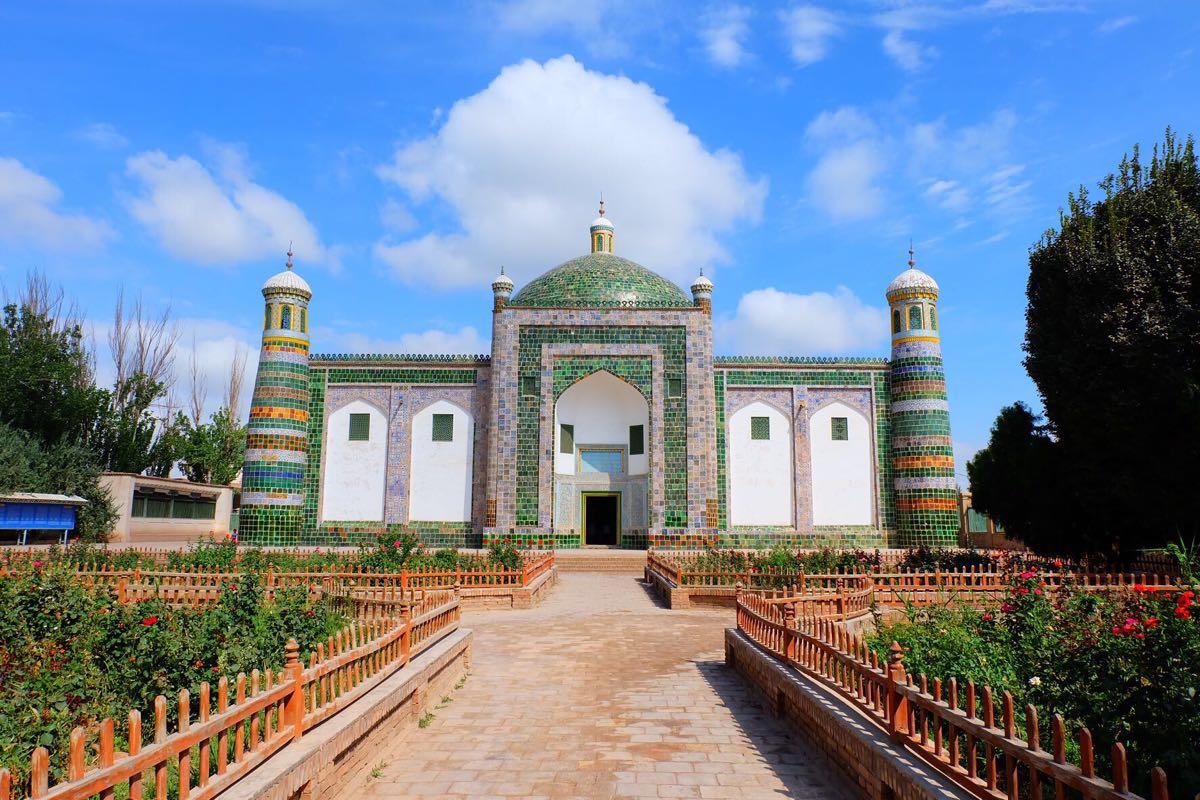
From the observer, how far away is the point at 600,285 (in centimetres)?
2655

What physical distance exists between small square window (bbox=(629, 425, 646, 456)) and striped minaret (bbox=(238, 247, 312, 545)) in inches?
391

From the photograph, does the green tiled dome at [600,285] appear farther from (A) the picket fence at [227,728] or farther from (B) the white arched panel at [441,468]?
(A) the picket fence at [227,728]

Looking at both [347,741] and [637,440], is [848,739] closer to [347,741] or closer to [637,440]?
[347,741]

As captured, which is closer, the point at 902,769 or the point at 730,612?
the point at 902,769

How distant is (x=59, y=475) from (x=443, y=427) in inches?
490

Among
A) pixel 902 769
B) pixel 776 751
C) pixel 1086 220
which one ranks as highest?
pixel 1086 220

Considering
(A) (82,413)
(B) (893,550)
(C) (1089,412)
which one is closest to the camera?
(C) (1089,412)

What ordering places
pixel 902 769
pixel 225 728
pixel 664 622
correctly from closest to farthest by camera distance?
pixel 225 728 → pixel 902 769 → pixel 664 622

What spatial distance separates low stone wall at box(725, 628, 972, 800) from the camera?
379 cm

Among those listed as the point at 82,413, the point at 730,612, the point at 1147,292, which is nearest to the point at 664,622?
the point at 730,612

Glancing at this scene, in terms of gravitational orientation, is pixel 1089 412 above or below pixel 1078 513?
above

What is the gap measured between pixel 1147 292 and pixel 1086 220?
2.13m

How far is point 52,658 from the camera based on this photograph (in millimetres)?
6441

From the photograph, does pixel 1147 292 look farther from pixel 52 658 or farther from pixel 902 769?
pixel 52 658
